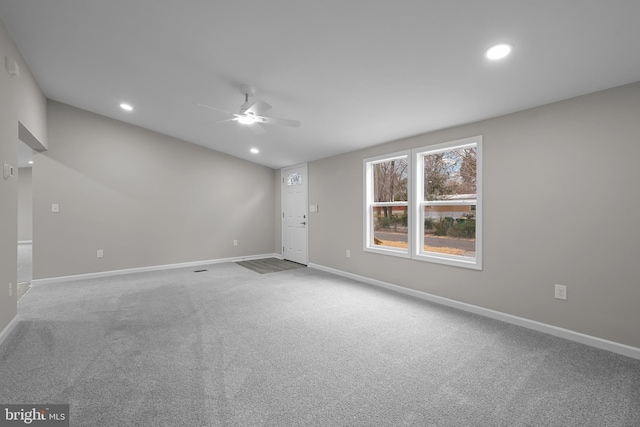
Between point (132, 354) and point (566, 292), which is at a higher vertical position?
point (566, 292)

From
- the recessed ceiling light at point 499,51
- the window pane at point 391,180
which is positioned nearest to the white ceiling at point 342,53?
the recessed ceiling light at point 499,51

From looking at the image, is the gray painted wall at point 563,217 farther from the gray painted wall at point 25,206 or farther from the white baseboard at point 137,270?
the gray painted wall at point 25,206

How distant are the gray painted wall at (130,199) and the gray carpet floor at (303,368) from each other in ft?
4.89

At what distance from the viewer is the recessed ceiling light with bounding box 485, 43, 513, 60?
6.40 feet

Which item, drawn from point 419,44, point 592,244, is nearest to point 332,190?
point 419,44

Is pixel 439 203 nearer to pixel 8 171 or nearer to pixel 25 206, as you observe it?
pixel 8 171

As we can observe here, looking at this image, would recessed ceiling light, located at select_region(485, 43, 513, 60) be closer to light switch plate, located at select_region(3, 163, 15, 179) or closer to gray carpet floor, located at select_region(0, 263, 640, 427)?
gray carpet floor, located at select_region(0, 263, 640, 427)

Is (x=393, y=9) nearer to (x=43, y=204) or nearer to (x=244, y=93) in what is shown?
(x=244, y=93)

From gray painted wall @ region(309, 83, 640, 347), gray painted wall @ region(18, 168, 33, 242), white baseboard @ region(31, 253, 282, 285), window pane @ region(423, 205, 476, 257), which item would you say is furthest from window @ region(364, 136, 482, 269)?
gray painted wall @ region(18, 168, 33, 242)

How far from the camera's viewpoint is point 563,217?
2541 mm

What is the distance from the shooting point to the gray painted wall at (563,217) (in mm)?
2242

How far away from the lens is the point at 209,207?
5.95m

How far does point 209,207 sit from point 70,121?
8.76 feet

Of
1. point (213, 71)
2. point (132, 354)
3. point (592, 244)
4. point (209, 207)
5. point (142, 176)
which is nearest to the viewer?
point (132, 354)
